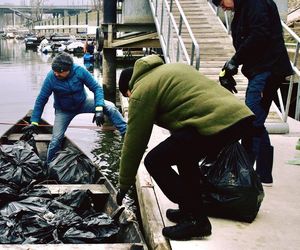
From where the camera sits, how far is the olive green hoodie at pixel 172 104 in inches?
116

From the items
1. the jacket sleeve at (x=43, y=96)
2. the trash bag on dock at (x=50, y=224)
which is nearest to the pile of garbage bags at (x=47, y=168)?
the jacket sleeve at (x=43, y=96)

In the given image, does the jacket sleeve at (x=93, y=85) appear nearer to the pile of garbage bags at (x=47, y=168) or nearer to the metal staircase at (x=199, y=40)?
the pile of garbage bags at (x=47, y=168)

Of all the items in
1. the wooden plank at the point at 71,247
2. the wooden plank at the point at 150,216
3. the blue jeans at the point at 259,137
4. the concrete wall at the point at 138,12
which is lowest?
the wooden plank at the point at 150,216

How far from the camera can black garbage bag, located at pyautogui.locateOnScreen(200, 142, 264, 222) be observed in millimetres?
3479

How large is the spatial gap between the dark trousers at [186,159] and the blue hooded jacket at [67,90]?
280cm

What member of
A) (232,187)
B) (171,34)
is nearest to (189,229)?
(232,187)

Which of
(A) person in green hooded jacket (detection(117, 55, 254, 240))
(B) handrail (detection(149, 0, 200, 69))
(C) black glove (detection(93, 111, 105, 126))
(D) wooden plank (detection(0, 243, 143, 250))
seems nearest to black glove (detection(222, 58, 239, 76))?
(A) person in green hooded jacket (detection(117, 55, 254, 240))

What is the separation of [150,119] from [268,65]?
1788 mm

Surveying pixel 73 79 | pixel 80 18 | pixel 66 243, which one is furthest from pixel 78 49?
pixel 80 18

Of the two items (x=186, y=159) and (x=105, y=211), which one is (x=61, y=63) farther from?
(x=186, y=159)

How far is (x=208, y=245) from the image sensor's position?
10.6 ft

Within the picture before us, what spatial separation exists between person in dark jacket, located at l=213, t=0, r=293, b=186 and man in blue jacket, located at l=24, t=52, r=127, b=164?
212 cm

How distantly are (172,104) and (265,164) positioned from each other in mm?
1699

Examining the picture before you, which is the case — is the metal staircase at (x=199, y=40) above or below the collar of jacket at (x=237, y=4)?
below
